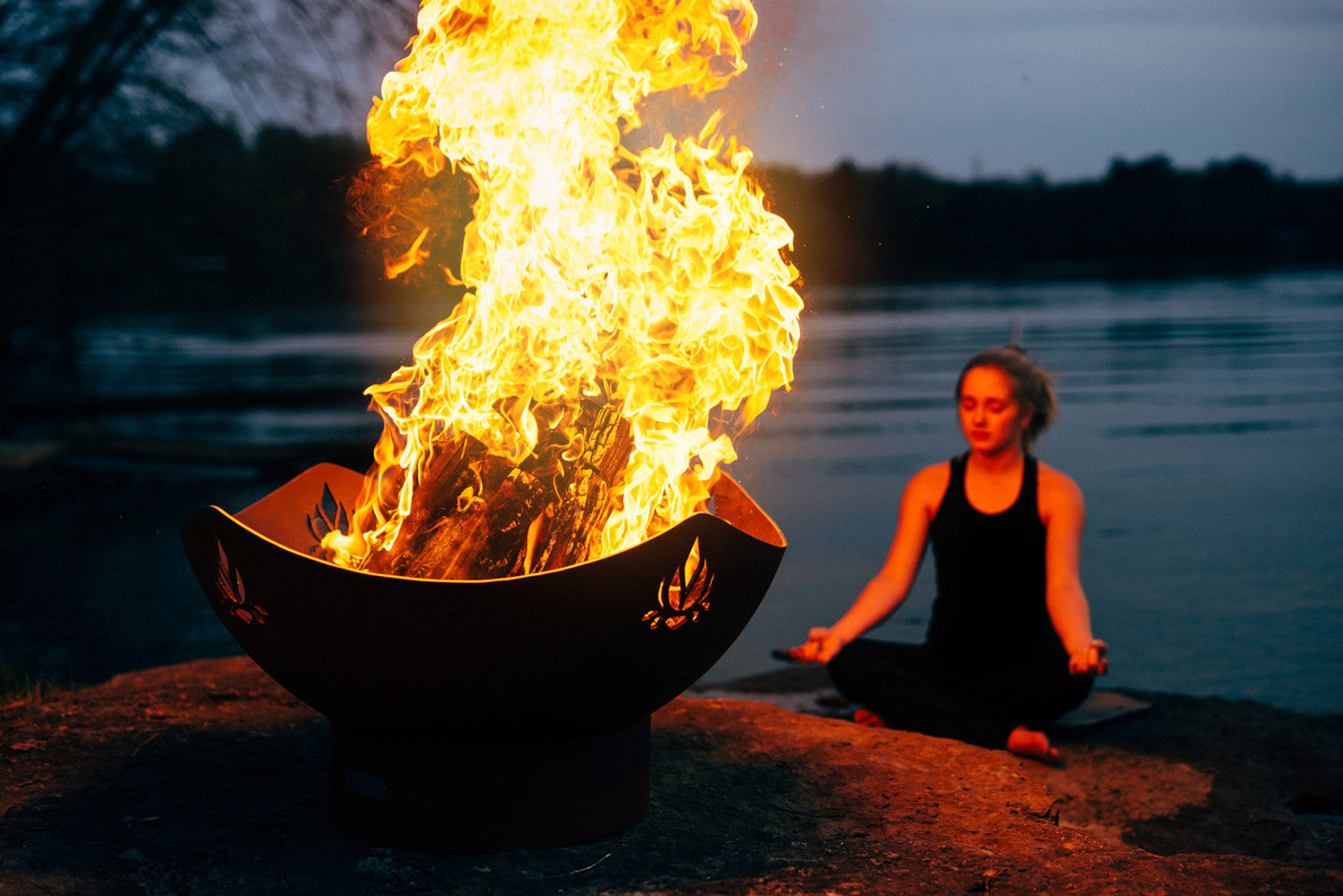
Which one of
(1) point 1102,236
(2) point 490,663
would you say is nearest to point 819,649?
(2) point 490,663

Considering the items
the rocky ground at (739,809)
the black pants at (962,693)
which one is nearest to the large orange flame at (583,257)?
the rocky ground at (739,809)

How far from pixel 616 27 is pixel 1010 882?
2.40m

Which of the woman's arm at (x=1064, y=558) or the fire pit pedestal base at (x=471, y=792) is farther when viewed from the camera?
the woman's arm at (x=1064, y=558)

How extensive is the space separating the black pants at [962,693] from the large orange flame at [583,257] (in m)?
1.38

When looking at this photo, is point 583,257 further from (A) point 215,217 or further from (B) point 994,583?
(A) point 215,217

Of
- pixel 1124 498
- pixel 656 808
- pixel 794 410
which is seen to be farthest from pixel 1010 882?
pixel 794 410

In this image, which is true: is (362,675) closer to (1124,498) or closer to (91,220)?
(1124,498)

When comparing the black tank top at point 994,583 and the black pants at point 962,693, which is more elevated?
the black tank top at point 994,583

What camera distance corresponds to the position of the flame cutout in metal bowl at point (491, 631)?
261 centimetres

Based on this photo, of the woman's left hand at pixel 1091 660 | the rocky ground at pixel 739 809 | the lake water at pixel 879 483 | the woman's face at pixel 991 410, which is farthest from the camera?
the lake water at pixel 879 483

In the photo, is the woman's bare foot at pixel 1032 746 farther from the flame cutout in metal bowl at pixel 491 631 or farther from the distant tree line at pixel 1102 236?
the distant tree line at pixel 1102 236

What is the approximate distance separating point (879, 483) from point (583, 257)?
6.96 m

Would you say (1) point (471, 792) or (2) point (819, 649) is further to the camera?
(2) point (819, 649)

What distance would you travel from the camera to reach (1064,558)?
4156mm
